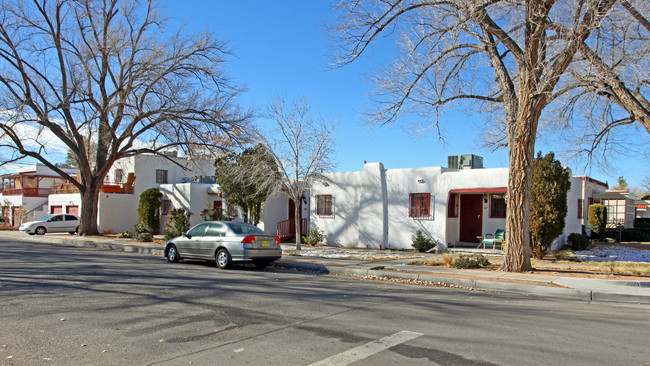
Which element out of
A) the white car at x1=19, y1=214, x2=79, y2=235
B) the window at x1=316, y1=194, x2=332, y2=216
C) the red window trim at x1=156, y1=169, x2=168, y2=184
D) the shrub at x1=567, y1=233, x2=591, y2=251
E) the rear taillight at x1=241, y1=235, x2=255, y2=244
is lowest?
the white car at x1=19, y1=214, x2=79, y2=235

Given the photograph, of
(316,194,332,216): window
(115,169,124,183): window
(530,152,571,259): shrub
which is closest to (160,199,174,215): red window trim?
(115,169,124,183): window

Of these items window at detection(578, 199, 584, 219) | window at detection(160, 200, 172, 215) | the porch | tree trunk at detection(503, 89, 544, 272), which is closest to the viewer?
tree trunk at detection(503, 89, 544, 272)

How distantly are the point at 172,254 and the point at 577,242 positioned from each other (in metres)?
15.7

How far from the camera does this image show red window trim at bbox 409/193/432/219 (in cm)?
1991

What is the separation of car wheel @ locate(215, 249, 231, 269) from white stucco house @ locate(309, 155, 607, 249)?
8095 mm

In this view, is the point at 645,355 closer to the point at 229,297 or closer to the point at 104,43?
the point at 229,297

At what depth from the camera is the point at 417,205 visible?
2028 centimetres

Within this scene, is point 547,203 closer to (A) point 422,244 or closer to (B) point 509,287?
(A) point 422,244

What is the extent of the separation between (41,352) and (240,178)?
14837 mm

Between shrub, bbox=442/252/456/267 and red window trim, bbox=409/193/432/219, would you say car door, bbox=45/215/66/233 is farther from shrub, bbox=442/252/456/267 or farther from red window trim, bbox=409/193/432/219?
shrub, bbox=442/252/456/267

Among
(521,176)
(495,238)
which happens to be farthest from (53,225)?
(521,176)

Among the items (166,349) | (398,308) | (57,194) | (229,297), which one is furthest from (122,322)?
(57,194)

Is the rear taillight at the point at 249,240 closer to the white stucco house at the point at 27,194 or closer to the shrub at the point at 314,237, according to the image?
the shrub at the point at 314,237

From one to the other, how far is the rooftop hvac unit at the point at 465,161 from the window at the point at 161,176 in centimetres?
2463
